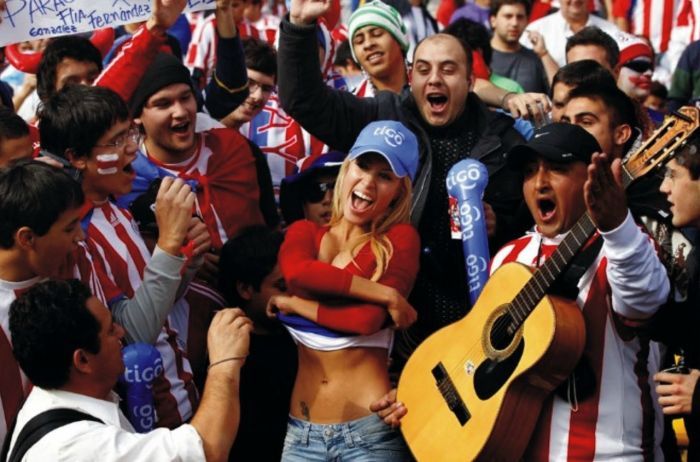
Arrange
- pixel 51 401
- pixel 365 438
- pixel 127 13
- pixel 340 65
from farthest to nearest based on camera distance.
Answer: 1. pixel 340 65
2. pixel 127 13
3. pixel 365 438
4. pixel 51 401

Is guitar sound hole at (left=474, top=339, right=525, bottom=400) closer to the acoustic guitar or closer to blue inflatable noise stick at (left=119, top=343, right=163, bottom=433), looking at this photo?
the acoustic guitar

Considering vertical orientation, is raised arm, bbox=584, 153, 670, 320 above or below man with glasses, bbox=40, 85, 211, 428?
above

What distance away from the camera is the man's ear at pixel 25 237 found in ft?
13.8

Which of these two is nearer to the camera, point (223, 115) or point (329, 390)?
point (329, 390)

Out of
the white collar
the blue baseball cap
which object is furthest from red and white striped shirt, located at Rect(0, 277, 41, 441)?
the blue baseball cap

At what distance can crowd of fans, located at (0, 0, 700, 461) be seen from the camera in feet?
12.5

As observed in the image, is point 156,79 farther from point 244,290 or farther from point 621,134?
point 621,134

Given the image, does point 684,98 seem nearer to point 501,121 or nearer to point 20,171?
point 501,121

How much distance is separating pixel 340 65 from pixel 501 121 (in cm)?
357

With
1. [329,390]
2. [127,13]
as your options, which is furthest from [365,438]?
[127,13]

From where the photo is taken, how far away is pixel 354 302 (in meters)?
4.61

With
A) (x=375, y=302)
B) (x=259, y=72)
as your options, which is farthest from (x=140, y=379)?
(x=259, y=72)

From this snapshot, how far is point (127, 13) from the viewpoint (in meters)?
5.70

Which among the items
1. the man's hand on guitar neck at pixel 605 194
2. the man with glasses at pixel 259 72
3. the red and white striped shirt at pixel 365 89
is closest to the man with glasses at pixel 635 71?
the red and white striped shirt at pixel 365 89
